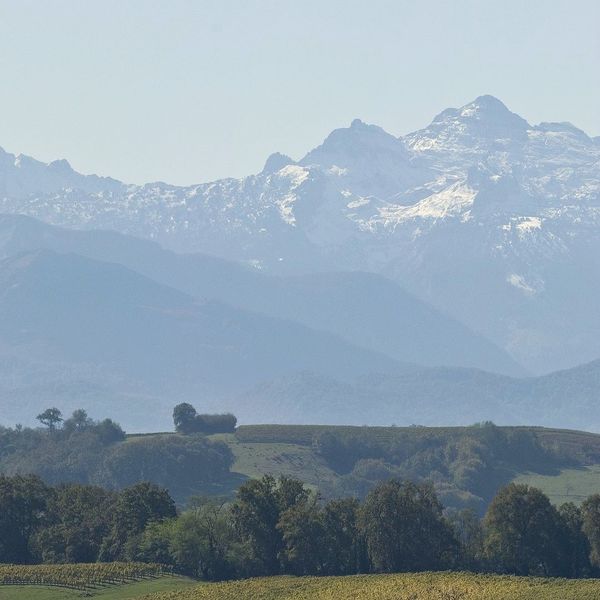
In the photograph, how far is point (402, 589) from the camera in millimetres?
159000

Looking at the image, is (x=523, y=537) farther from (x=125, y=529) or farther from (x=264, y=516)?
(x=125, y=529)

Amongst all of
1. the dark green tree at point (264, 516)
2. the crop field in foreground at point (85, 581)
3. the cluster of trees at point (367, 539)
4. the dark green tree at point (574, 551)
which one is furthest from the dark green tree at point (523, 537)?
the crop field in foreground at point (85, 581)

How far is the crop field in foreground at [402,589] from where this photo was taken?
505ft

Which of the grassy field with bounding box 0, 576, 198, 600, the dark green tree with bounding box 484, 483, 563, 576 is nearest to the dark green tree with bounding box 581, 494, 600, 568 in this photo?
the dark green tree with bounding box 484, 483, 563, 576

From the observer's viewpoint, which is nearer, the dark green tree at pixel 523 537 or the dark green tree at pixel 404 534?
the dark green tree at pixel 523 537

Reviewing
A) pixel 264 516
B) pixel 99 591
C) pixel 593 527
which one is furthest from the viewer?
pixel 264 516

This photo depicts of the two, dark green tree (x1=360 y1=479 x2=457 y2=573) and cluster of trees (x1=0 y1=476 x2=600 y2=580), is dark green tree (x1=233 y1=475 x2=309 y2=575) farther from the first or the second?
dark green tree (x1=360 y1=479 x2=457 y2=573)

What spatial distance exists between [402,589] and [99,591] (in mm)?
30085

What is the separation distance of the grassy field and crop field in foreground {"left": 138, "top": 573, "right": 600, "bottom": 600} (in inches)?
149

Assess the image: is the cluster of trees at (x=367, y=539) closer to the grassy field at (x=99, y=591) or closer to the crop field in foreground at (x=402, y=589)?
the grassy field at (x=99, y=591)

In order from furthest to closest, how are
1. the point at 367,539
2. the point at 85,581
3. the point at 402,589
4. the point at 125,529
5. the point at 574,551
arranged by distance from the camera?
the point at 125,529 < the point at 367,539 < the point at 574,551 < the point at 85,581 < the point at 402,589

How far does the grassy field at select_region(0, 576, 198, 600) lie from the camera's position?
165 metres

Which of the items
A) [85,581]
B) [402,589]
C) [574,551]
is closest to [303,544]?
[85,581]

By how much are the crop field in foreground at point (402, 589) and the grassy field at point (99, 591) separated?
12.4ft
